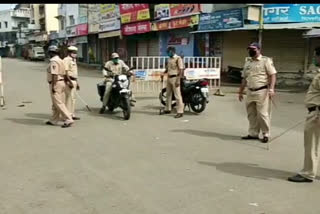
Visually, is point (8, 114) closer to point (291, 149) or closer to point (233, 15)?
point (291, 149)

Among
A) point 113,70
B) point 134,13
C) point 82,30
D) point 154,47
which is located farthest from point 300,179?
point 82,30

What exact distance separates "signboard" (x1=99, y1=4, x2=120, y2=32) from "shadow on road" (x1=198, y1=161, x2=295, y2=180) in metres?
26.6

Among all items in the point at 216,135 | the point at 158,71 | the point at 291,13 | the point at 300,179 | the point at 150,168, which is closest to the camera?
the point at 300,179

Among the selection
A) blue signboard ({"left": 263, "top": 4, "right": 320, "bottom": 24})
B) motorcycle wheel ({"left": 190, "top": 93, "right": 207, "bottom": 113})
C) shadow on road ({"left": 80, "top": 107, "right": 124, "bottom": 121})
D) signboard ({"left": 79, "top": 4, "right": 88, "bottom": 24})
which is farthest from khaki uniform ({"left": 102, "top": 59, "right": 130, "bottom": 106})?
signboard ({"left": 79, "top": 4, "right": 88, "bottom": 24})

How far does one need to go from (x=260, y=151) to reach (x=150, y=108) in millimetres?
5516

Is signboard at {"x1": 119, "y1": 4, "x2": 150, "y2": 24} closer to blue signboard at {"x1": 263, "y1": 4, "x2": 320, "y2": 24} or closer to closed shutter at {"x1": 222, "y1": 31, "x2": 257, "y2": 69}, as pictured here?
closed shutter at {"x1": 222, "y1": 31, "x2": 257, "y2": 69}

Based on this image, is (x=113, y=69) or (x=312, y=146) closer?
(x=312, y=146)

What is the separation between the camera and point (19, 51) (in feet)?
249

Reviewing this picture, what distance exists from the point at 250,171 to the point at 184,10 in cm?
1782

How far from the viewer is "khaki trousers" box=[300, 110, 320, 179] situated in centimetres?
512

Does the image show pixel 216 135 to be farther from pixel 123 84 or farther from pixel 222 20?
pixel 222 20

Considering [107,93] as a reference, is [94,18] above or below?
above

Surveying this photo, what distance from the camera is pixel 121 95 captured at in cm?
992

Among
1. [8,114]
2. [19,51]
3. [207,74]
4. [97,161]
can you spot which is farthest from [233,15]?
[19,51]
